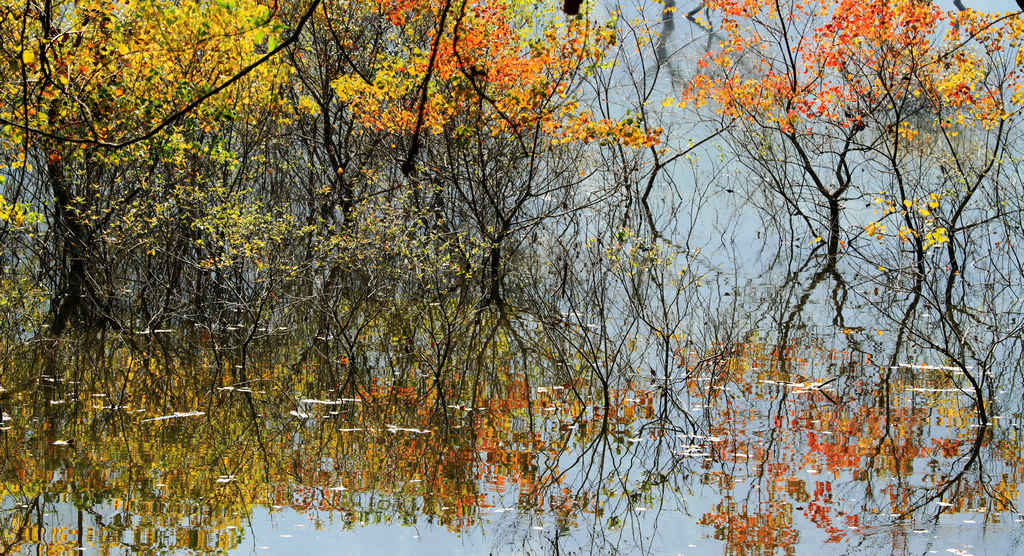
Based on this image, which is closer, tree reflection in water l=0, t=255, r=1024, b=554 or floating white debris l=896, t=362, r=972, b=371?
tree reflection in water l=0, t=255, r=1024, b=554

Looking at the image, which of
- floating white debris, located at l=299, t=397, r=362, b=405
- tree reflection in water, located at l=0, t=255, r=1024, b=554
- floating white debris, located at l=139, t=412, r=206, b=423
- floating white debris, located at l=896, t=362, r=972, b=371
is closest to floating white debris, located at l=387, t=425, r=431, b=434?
tree reflection in water, located at l=0, t=255, r=1024, b=554

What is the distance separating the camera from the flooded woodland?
19.0 feet

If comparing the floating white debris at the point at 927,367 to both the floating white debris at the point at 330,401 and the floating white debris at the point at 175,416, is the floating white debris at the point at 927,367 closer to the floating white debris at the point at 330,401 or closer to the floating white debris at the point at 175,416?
the floating white debris at the point at 330,401

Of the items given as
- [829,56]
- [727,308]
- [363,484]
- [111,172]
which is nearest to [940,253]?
[829,56]

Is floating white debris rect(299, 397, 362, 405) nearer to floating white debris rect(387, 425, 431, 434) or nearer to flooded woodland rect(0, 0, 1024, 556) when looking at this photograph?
flooded woodland rect(0, 0, 1024, 556)

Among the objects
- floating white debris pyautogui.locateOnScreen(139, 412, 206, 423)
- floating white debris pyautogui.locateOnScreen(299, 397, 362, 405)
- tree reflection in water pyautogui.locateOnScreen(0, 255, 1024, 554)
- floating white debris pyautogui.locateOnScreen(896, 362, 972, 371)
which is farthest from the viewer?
floating white debris pyautogui.locateOnScreen(896, 362, 972, 371)

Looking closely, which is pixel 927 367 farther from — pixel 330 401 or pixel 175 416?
pixel 175 416

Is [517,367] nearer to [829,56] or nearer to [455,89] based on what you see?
[455,89]

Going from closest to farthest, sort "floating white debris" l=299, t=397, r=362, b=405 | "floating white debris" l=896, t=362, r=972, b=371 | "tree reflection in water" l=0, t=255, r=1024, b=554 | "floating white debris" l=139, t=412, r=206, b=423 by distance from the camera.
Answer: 1. "tree reflection in water" l=0, t=255, r=1024, b=554
2. "floating white debris" l=139, t=412, r=206, b=423
3. "floating white debris" l=299, t=397, r=362, b=405
4. "floating white debris" l=896, t=362, r=972, b=371

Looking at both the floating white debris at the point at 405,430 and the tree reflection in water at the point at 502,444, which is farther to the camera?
the floating white debris at the point at 405,430

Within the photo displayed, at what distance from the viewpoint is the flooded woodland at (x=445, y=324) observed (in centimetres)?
579

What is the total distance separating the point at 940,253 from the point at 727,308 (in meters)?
4.77

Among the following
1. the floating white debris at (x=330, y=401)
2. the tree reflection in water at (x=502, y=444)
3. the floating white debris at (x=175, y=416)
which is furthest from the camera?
the floating white debris at (x=330, y=401)

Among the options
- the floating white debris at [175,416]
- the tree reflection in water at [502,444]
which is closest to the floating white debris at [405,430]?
the tree reflection in water at [502,444]
